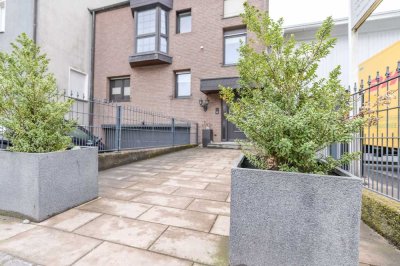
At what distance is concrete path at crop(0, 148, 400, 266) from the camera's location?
1724mm

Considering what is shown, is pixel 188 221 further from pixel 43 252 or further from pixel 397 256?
pixel 397 256

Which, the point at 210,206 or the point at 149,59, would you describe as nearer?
the point at 210,206

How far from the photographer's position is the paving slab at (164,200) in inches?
115

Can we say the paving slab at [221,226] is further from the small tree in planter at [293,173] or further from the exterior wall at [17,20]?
the exterior wall at [17,20]

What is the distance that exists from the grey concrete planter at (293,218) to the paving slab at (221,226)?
55 centimetres

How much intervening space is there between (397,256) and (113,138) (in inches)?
219

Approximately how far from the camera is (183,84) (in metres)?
11.4

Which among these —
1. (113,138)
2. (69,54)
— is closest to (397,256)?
(113,138)

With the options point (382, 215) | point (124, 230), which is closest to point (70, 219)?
point (124, 230)

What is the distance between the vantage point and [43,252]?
179 centimetres

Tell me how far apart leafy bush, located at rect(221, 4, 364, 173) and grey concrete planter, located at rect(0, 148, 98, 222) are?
210cm

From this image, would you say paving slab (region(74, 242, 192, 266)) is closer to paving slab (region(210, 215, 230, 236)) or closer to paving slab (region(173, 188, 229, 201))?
paving slab (region(210, 215, 230, 236))

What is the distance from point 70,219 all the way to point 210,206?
1.66 meters

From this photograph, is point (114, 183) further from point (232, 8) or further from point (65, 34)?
point (65, 34)
